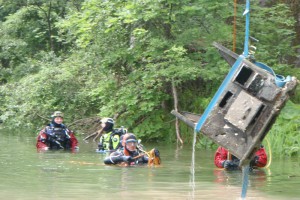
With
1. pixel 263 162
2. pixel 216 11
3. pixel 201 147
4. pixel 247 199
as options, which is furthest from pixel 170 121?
pixel 247 199

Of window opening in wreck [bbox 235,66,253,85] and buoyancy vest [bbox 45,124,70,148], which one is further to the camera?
buoyancy vest [bbox 45,124,70,148]

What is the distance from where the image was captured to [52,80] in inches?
1019

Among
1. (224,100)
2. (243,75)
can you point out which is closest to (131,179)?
(224,100)

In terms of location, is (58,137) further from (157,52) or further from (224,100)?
(224,100)

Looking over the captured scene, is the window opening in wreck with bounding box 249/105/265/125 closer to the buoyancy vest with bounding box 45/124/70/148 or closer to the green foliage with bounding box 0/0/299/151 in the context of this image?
the green foliage with bounding box 0/0/299/151

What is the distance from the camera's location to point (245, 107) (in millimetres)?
Result: 9109

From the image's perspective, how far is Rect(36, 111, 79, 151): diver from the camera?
780 inches

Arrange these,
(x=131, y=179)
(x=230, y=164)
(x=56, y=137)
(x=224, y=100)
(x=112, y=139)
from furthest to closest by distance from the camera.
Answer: (x=56, y=137) → (x=112, y=139) → (x=230, y=164) → (x=131, y=179) → (x=224, y=100)

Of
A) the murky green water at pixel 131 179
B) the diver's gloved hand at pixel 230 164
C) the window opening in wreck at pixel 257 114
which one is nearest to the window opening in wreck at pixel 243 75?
the window opening in wreck at pixel 257 114

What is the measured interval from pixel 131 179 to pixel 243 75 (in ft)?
14.6

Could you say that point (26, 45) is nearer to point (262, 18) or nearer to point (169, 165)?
point (262, 18)

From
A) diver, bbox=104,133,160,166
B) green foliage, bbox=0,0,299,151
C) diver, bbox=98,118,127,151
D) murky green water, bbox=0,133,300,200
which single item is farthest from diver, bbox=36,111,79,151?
diver, bbox=104,133,160,166

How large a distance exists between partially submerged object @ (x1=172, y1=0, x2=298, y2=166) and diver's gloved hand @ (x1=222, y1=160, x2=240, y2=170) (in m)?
5.00

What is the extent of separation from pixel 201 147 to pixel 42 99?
8.11 m
